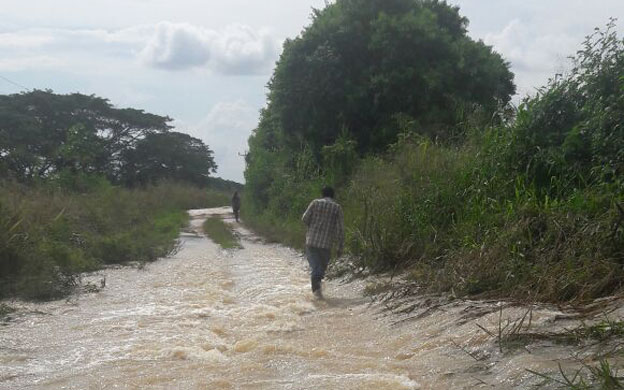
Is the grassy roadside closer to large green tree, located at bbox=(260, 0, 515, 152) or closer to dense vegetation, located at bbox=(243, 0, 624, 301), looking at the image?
dense vegetation, located at bbox=(243, 0, 624, 301)

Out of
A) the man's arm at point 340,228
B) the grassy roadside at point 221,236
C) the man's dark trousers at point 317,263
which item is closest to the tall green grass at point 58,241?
the grassy roadside at point 221,236

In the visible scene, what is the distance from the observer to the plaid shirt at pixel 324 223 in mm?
9812

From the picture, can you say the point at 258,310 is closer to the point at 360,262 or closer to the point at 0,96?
the point at 360,262

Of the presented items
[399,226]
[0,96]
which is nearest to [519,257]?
[399,226]

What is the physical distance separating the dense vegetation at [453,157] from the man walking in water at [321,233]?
3.25 feet

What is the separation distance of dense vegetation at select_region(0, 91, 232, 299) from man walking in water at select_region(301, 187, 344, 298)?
3.76 metres

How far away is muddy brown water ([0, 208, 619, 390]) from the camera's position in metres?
5.21

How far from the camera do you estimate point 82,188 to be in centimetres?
2883

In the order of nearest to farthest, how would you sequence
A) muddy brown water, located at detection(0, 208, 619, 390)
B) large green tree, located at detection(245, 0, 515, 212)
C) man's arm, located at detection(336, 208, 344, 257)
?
muddy brown water, located at detection(0, 208, 619, 390) → man's arm, located at detection(336, 208, 344, 257) → large green tree, located at detection(245, 0, 515, 212)

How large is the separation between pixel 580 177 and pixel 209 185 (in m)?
58.9

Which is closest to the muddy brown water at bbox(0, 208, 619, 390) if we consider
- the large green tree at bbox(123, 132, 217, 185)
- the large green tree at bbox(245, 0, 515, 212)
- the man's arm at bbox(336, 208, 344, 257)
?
the man's arm at bbox(336, 208, 344, 257)

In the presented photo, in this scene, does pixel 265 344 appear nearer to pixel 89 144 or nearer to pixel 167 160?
pixel 89 144

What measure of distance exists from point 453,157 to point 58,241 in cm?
761

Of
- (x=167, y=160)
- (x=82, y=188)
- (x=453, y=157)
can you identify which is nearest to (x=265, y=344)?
(x=453, y=157)
